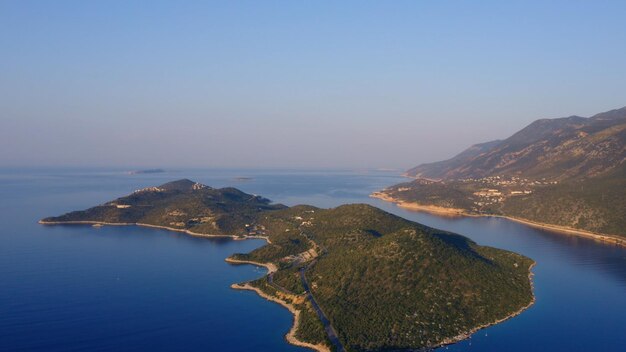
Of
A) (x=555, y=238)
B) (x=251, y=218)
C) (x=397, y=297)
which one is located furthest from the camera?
(x=251, y=218)

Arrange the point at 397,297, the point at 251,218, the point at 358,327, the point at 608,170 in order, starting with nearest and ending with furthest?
the point at 358,327, the point at 397,297, the point at 251,218, the point at 608,170

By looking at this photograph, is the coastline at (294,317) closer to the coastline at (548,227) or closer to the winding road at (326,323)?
the winding road at (326,323)

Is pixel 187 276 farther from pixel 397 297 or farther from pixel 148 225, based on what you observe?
pixel 148 225

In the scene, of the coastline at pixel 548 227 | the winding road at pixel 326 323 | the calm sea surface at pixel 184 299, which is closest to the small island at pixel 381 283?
the winding road at pixel 326 323

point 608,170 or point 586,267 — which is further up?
point 608,170

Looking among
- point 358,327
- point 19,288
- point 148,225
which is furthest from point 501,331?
point 148,225

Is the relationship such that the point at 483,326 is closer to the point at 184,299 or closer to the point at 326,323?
the point at 326,323

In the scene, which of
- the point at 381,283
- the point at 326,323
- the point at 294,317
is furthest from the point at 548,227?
the point at 326,323
